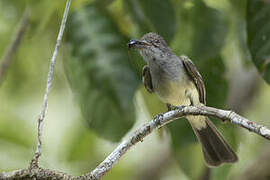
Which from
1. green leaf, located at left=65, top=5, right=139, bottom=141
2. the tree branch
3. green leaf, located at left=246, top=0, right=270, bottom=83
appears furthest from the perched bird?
the tree branch

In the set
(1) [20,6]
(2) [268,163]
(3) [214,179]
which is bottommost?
(3) [214,179]

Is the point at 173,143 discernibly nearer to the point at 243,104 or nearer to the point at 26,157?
the point at 26,157

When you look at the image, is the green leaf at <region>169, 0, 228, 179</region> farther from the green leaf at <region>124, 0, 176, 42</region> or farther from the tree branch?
the tree branch

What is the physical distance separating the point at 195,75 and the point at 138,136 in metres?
1.57

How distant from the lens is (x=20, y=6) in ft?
14.6

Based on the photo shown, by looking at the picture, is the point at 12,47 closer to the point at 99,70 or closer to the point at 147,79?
the point at 99,70

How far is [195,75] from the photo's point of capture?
179 inches

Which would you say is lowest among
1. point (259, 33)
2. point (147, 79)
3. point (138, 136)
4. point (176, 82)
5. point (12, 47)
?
point (138, 136)

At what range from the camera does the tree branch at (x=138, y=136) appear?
103 inches

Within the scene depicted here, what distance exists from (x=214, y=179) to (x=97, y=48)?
1.40 m

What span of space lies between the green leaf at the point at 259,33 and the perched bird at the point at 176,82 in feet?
2.19

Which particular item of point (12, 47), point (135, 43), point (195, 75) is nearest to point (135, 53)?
point (135, 43)

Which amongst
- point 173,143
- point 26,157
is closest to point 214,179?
point 173,143

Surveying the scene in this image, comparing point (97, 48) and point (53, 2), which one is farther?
point (97, 48)
